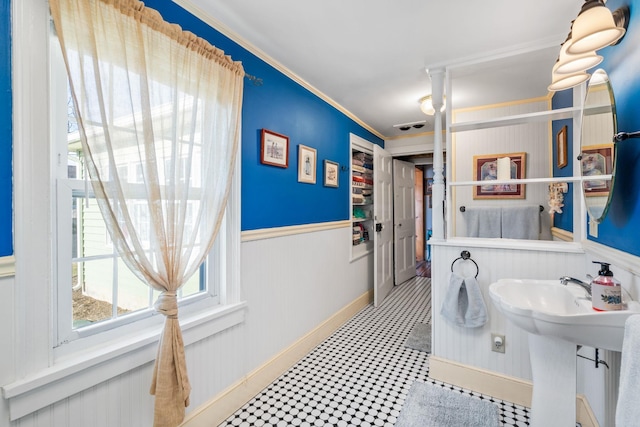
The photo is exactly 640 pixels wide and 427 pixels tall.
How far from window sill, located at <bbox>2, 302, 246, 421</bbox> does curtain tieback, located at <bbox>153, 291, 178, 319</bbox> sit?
0.44 feet

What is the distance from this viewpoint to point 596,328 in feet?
3.26

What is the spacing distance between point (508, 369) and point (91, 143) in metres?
2.55

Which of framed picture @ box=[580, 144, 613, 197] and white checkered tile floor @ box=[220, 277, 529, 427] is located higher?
framed picture @ box=[580, 144, 613, 197]

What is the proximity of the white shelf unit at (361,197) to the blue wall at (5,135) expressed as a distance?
9.12 ft

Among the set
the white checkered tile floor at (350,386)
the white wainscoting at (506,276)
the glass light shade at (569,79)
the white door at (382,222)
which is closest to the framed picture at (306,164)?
the white wainscoting at (506,276)

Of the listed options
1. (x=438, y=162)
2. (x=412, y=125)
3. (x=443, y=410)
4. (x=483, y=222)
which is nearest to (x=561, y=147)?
(x=483, y=222)

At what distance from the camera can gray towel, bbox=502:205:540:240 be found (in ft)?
8.86

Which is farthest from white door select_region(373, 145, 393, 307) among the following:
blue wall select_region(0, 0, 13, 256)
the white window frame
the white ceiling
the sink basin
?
blue wall select_region(0, 0, 13, 256)

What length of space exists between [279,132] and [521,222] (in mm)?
2373

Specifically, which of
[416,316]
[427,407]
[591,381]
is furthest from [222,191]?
[416,316]

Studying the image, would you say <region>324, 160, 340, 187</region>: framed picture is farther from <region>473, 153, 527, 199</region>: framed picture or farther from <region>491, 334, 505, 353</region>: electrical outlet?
<region>491, 334, 505, 353</region>: electrical outlet

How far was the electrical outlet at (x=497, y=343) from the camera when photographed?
1.89 metres

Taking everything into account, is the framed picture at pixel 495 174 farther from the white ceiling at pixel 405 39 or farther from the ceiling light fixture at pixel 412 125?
the ceiling light fixture at pixel 412 125

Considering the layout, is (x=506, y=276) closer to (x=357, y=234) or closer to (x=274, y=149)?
(x=274, y=149)
